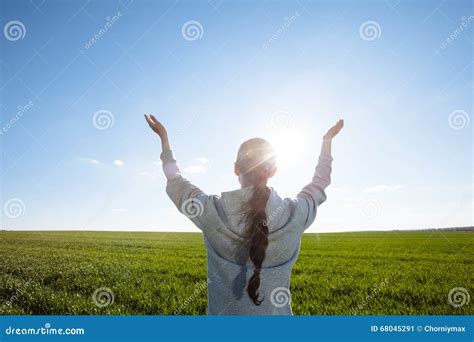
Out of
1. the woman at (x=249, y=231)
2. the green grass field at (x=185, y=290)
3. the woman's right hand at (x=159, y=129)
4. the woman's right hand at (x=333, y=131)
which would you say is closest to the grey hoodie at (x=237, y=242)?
the woman at (x=249, y=231)

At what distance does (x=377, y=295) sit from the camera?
28.3ft

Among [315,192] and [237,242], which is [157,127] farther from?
[315,192]

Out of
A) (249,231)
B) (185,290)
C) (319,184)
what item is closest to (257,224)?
(249,231)

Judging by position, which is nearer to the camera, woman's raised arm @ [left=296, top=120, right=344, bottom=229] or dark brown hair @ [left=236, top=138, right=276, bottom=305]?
dark brown hair @ [left=236, top=138, right=276, bottom=305]

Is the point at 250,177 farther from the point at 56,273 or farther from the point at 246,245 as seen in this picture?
the point at 56,273

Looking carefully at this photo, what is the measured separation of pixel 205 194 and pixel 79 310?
546 cm

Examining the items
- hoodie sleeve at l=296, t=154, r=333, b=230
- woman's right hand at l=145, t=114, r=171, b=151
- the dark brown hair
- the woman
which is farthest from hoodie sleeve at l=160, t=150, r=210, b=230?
hoodie sleeve at l=296, t=154, r=333, b=230

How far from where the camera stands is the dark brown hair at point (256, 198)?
2354 millimetres

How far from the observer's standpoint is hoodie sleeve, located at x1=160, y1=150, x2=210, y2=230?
93.6 inches

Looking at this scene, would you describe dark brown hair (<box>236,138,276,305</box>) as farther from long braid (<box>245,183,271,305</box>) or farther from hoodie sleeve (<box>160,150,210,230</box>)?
hoodie sleeve (<box>160,150,210,230</box>)

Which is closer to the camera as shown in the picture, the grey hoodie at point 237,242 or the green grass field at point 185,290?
the grey hoodie at point 237,242

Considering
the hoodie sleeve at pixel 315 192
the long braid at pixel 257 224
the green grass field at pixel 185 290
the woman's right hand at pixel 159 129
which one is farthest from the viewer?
the green grass field at pixel 185 290

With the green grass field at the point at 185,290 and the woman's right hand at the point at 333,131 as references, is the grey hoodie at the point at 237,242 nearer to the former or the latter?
the woman's right hand at the point at 333,131

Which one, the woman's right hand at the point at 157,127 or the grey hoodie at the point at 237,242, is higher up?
the woman's right hand at the point at 157,127
